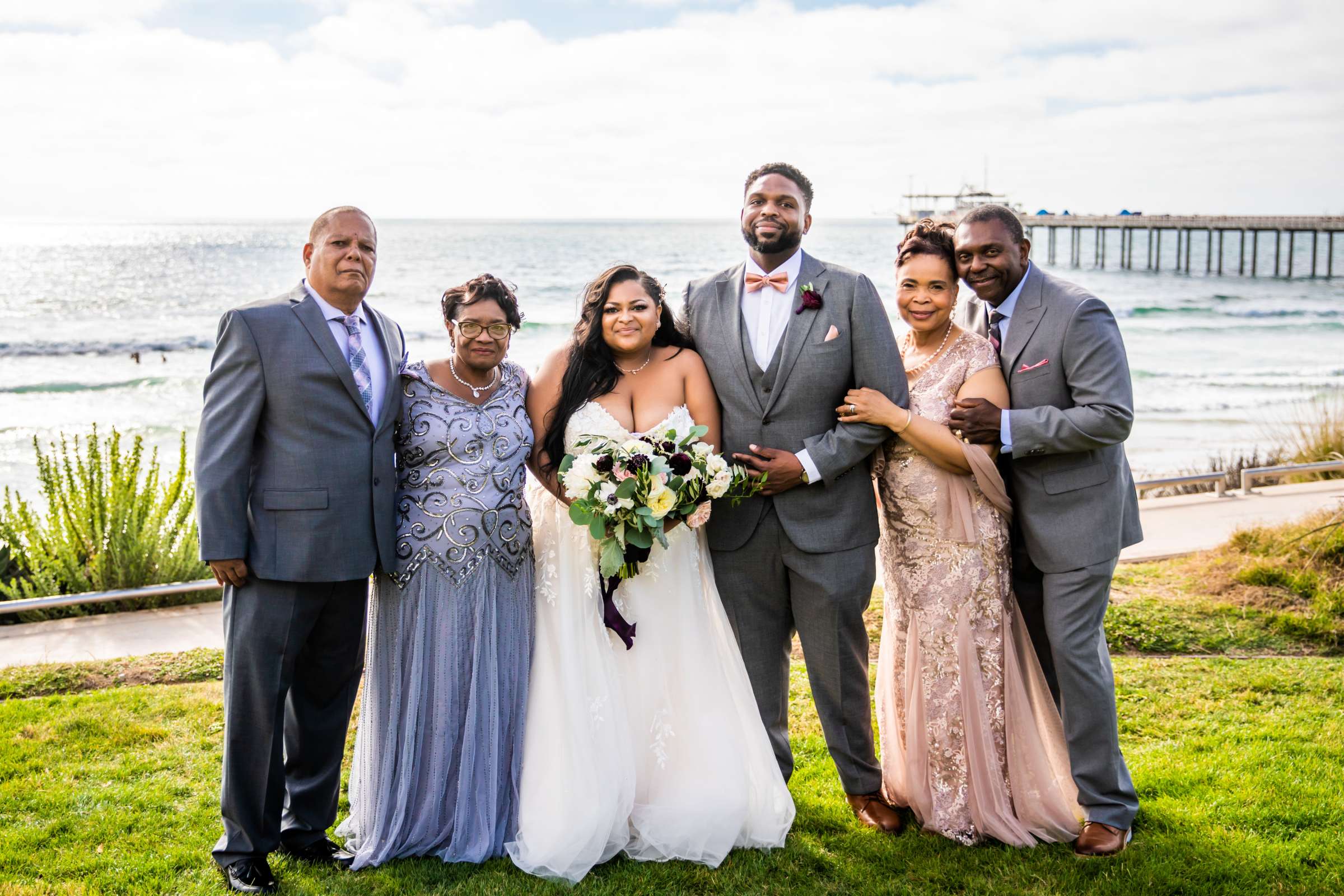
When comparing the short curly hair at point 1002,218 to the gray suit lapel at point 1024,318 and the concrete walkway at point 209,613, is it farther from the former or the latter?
the concrete walkway at point 209,613

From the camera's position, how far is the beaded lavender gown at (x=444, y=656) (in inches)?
170

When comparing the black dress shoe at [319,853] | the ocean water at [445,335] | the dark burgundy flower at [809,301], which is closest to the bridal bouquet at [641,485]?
the dark burgundy flower at [809,301]

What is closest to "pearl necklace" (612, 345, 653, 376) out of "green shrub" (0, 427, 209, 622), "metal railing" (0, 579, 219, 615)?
"metal railing" (0, 579, 219, 615)

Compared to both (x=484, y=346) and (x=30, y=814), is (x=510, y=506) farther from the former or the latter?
(x=30, y=814)

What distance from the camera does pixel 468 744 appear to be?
4.32 meters

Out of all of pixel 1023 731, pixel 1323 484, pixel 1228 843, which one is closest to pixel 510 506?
pixel 1023 731

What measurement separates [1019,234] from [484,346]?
7.95ft

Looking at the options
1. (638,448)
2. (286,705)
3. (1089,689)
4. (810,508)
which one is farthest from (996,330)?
(286,705)

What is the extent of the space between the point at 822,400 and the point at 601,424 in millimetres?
1008

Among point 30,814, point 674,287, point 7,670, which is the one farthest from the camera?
point 674,287

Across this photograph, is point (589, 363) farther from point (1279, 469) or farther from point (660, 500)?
point (1279, 469)

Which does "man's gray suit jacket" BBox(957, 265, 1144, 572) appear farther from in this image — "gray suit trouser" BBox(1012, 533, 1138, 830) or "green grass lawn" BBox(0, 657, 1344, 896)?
"green grass lawn" BBox(0, 657, 1344, 896)

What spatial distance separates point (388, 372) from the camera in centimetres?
437

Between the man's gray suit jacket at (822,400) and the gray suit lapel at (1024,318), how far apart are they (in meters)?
0.48
